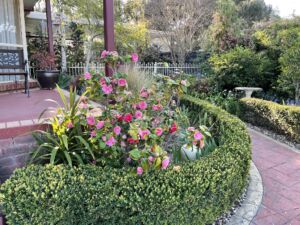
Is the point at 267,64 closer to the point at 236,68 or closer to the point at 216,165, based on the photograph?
the point at 236,68

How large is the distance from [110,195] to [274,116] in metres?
4.03

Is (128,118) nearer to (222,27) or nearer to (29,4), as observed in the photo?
(29,4)

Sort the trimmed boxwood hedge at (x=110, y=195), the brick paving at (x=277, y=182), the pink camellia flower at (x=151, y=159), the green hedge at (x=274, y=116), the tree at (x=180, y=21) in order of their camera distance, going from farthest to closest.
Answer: the tree at (x=180, y=21) < the green hedge at (x=274, y=116) < the brick paving at (x=277, y=182) < the pink camellia flower at (x=151, y=159) < the trimmed boxwood hedge at (x=110, y=195)

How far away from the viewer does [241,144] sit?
107 inches

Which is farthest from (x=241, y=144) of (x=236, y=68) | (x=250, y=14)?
(x=250, y=14)

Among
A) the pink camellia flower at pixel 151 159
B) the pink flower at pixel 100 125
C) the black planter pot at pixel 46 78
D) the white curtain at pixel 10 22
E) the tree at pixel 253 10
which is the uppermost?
the tree at pixel 253 10

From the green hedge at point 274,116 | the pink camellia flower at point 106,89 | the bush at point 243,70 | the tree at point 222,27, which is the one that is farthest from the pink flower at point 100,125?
the tree at point 222,27

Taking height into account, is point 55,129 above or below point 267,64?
below

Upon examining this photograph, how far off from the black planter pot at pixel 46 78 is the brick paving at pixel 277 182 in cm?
447

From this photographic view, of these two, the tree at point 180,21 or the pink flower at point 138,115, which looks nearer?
the pink flower at point 138,115

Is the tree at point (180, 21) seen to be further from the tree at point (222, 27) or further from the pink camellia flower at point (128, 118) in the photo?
the pink camellia flower at point (128, 118)

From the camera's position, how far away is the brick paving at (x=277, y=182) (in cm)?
240

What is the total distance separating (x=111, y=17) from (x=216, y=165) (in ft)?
7.88

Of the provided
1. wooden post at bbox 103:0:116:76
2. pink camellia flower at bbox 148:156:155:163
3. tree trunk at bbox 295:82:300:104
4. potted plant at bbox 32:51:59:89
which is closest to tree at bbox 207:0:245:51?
tree trunk at bbox 295:82:300:104
